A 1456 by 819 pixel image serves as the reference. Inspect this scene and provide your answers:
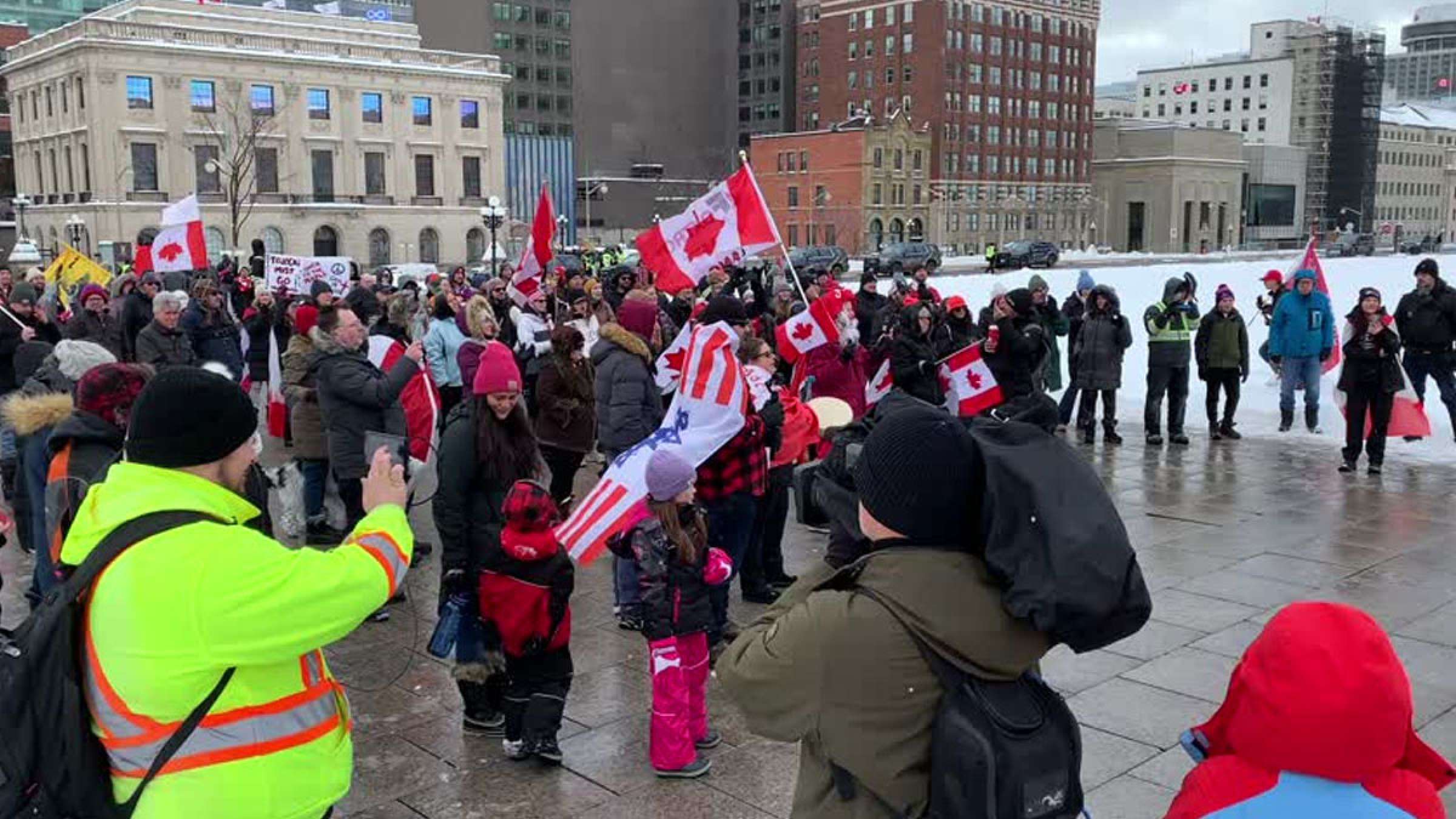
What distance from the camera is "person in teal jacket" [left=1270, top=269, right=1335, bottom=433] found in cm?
1333

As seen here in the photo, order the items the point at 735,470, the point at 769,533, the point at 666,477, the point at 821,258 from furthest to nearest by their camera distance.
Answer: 1. the point at 821,258
2. the point at 769,533
3. the point at 735,470
4. the point at 666,477

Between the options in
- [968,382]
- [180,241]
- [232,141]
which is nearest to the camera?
[968,382]

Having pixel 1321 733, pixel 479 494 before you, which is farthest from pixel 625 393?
pixel 1321 733

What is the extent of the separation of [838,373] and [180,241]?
8.61m

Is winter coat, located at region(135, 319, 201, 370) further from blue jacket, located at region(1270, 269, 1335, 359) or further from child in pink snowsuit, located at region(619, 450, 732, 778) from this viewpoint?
blue jacket, located at region(1270, 269, 1335, 359)

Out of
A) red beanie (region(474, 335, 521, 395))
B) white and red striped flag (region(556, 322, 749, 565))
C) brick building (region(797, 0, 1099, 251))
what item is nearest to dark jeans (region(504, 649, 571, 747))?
red beanie (region(474, 335, 521, 395))

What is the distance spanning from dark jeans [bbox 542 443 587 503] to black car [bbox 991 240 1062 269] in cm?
4415

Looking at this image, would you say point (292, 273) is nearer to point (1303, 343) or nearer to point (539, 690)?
point (539, 690)

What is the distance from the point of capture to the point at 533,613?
16.1ft

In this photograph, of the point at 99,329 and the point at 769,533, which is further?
the point at 99,329

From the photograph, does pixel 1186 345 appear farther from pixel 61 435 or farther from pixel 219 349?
pixel 61 435

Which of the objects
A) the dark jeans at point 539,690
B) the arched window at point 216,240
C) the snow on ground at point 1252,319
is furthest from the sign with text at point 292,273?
the arched window at point 216,240

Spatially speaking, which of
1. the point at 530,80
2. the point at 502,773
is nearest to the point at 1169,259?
the point at 502,773

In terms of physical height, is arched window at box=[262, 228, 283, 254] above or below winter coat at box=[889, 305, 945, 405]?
above
